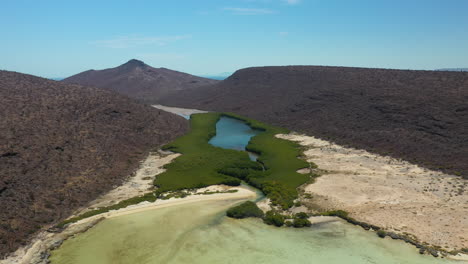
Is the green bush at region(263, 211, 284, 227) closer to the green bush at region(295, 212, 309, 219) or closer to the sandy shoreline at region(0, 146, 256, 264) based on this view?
the green bush at region(295, 212, 309, 219)

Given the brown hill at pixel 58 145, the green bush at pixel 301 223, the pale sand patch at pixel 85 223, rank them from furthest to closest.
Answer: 1. the brown hill at pixel 58 145
2. the green bush at pixel 301 223
3. the pale sand patch at pixel 85 223

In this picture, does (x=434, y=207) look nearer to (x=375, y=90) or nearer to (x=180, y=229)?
(x=180, y=229)

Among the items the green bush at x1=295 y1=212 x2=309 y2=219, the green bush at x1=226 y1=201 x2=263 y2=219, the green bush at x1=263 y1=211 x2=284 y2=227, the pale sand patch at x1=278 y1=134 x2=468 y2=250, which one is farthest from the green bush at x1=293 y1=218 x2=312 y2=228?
the pale sand patch at x1=278 y1=134 x2=468 y2=250

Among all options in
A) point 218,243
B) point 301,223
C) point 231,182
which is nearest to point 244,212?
point 218,243

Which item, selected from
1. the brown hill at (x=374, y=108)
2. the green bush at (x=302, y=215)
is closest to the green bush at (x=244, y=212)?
the green bush at (x=302, y=215)

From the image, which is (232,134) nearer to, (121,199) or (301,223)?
(121,199)

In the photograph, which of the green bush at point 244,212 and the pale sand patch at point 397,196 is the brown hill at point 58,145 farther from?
the pale sand patch at point 397,196
